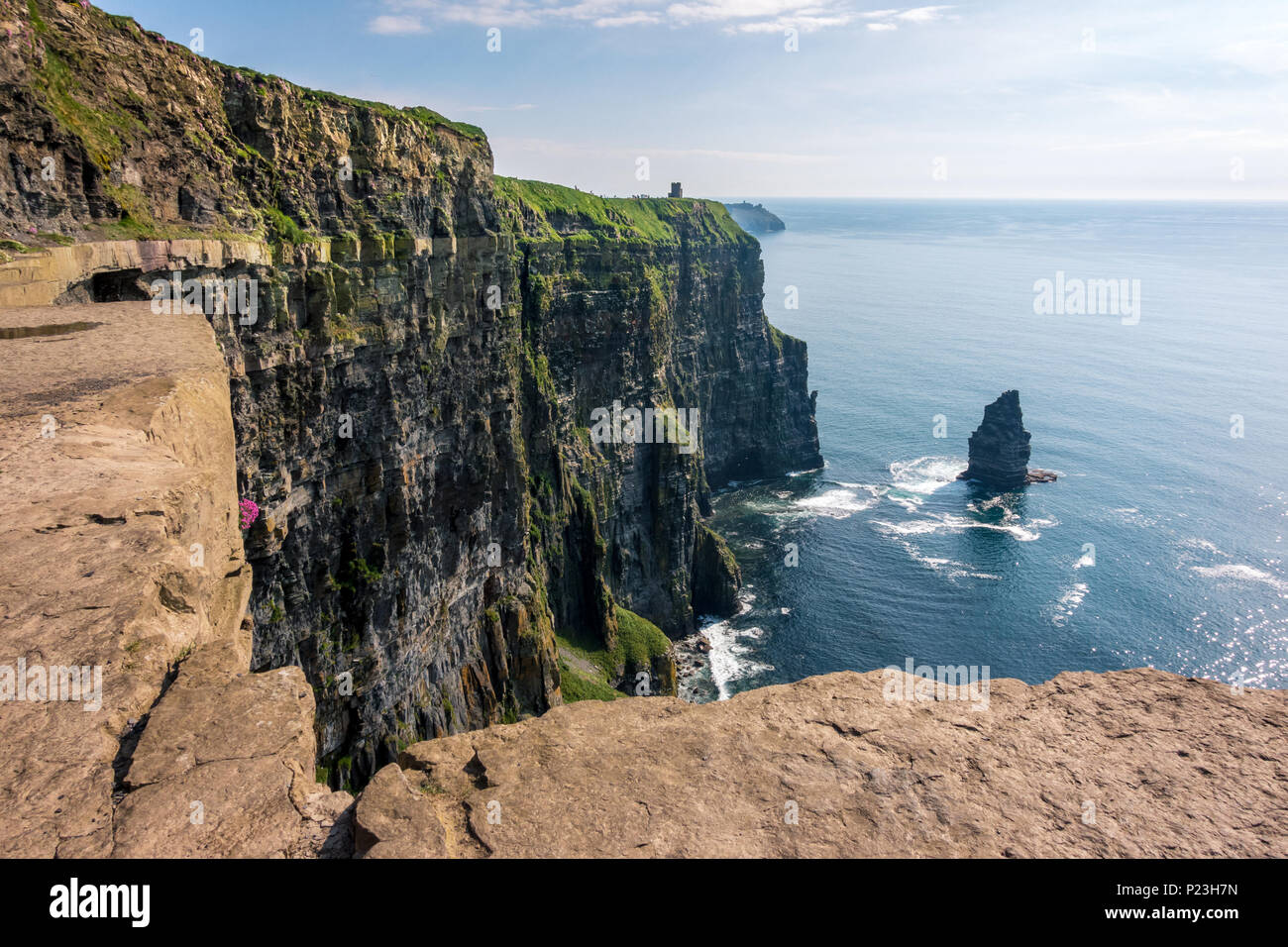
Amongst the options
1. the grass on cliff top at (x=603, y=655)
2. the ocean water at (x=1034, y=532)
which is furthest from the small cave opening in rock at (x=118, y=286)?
the ocean water at (x=1034, y=532)

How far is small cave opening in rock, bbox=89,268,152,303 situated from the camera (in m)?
19.8

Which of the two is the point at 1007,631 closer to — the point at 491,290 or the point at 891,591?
the point at 891,591

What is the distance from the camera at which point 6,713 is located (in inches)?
250

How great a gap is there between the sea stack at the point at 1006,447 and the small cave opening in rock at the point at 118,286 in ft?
360

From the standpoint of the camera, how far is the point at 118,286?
20.5 m

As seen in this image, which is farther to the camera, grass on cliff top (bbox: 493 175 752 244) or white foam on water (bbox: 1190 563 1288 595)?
white foam on water (bbox: 1190 563 1288 595)

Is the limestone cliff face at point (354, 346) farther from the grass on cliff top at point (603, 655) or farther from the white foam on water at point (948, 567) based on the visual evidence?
the white foam on water at point (948, 567)

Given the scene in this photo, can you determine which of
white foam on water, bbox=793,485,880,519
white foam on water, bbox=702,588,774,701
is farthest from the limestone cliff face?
white foam on water, bbox=793,485,880,519

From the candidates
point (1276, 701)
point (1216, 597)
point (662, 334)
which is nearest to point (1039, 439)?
point (1216, 597)

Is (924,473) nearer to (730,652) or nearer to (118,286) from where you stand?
(730,652)

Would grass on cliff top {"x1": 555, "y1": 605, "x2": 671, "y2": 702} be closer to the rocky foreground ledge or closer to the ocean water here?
the ocean water

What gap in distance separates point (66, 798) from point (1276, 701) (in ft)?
39.4

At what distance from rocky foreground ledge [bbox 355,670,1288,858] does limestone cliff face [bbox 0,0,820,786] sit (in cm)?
1748

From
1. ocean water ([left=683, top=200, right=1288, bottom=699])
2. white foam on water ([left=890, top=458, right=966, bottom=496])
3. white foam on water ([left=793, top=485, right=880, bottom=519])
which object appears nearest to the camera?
ocean water ([left=683, top=200, right=1288, bottom=699])
